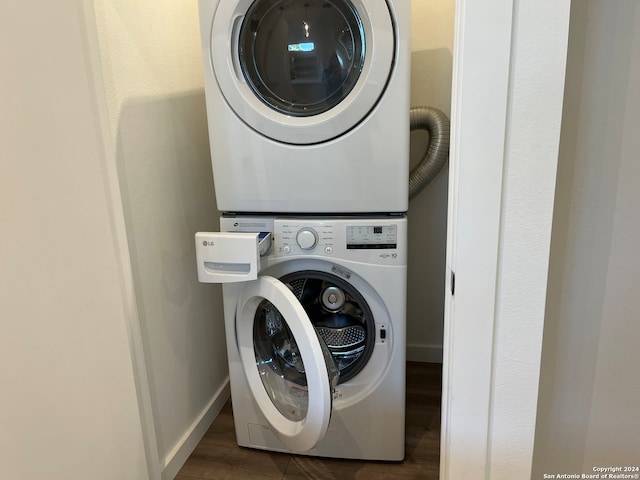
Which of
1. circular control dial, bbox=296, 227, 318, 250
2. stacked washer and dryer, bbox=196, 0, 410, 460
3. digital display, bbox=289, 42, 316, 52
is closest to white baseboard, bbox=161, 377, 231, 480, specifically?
stacked washer and dryer, bbox=196, 0, 410, 460

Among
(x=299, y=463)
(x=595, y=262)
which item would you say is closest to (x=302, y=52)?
(x=595, y=262)

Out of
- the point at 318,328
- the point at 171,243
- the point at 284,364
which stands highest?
the point at 171,243

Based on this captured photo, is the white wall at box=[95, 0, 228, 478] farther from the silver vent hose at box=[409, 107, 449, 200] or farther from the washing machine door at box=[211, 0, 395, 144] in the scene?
the silver vent hose at box=[409, 107, 449, 200]

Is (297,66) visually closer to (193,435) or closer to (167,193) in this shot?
(167,193)

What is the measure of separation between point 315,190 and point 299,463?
36.3 inches

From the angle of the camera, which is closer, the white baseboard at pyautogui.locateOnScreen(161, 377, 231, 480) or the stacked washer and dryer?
Answer: the stacked washer and dryer

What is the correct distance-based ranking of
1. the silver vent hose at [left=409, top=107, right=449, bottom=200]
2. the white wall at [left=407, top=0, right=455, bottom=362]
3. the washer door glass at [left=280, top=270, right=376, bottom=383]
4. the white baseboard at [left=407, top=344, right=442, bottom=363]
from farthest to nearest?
the white baseboard at [left=407, top=344, right=442, bottom=363]
the white wall at [left=407, top=0, right=455, bottom=362]
the silver vent hose at [left=409, top=107, right=449, bottom=200]
the washer door glass at [left=280, top=270, right=376, bottom=383]

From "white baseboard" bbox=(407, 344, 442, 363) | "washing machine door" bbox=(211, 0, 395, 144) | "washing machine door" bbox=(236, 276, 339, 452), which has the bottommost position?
"white baseboard" bbox=(407, 344, 442, 363)

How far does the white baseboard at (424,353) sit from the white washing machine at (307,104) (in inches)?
40.8

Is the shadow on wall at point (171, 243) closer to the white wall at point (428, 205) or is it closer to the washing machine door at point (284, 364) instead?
the washing machine door at point (284, 364)

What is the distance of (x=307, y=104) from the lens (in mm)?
1245

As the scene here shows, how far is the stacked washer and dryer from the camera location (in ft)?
3.77

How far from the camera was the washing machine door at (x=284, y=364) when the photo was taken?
1095 millimetres

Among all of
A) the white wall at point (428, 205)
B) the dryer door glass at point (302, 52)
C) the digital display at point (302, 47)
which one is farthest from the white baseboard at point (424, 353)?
the digital display at point (302, 47)
